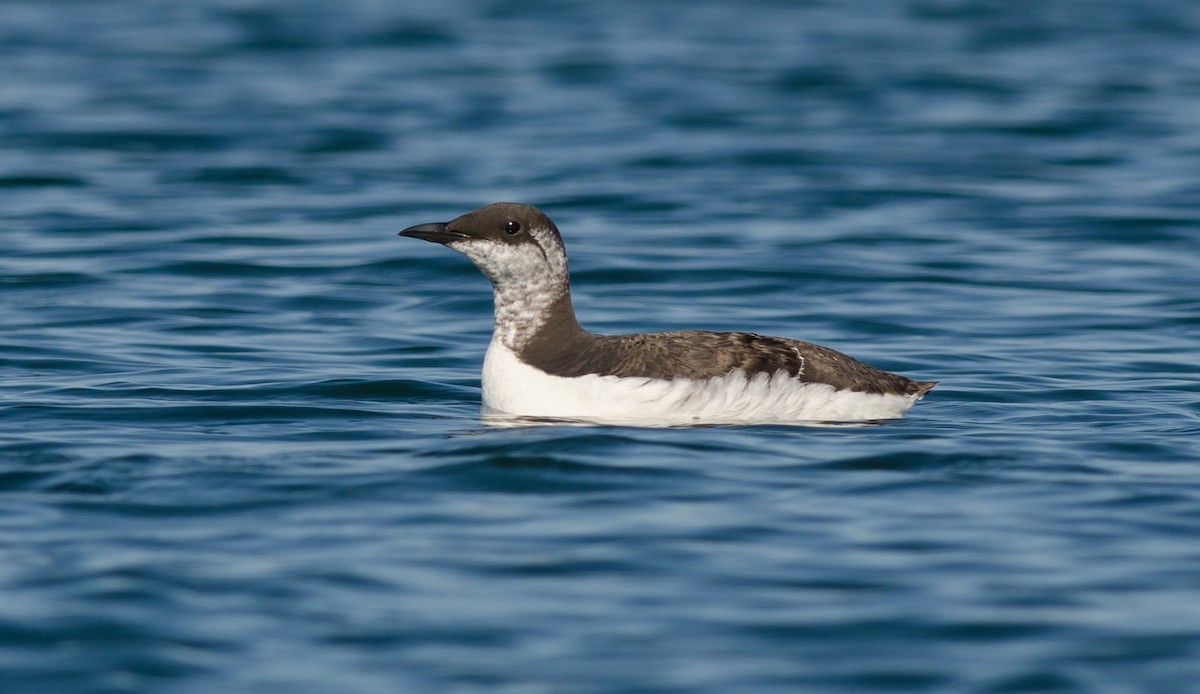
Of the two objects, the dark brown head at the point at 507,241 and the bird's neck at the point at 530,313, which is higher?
the dark brown head at the point at 507,241

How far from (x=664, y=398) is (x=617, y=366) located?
1.14 feet

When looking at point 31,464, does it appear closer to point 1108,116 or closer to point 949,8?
point 1108,116

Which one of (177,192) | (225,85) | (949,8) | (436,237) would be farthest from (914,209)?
(949,8)

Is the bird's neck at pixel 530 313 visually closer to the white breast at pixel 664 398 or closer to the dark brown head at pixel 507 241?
the dark brown head at pixel 507 241

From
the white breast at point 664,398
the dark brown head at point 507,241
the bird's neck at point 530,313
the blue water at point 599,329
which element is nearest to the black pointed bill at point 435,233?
the dark brown head at point 507,241

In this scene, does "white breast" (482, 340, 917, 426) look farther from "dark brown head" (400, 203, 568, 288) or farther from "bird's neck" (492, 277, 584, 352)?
"dark brown head" (400, 203, 568, 288)

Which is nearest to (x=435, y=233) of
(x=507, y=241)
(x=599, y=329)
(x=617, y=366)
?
(x=507, y=241)

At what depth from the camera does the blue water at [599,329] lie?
691 cm

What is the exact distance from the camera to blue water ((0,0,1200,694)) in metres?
6.91

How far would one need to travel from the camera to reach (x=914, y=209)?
19.5 metres

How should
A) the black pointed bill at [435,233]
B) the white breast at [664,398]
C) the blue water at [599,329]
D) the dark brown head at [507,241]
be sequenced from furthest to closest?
the dark brown head at [507,241] → the black pointed bill at [435,233] → the white breast at [664,398] → the blue water at [599,329]

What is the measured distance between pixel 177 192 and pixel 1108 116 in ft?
42.4

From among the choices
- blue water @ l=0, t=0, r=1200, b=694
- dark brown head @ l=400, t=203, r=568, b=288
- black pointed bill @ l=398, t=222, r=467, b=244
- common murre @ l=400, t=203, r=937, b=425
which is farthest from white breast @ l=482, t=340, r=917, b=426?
black pointed bill @ l=398, t=222, r=467, b=244

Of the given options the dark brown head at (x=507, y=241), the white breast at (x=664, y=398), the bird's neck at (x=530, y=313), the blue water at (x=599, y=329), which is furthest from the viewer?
the bird's neck at (x=530, y=313)
